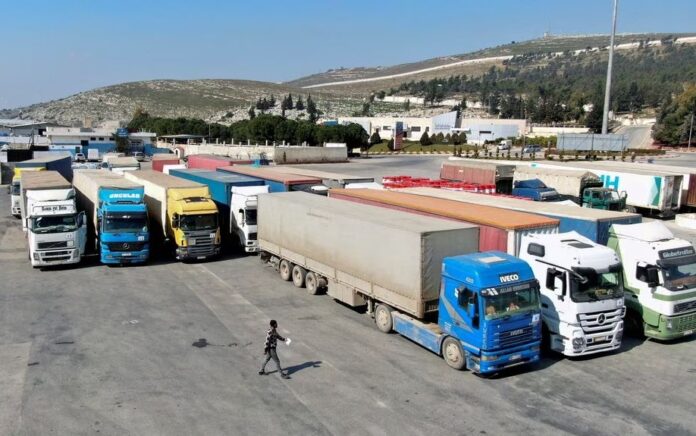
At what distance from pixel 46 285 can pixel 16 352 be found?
23.6ft

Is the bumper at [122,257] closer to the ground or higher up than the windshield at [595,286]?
closer to the ground

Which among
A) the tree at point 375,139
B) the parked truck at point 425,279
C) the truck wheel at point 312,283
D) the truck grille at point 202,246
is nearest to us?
the parked truck at point 425,279

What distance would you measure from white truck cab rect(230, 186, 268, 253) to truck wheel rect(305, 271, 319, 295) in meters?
5.50

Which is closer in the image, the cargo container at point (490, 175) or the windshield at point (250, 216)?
the windshield at point (250, 216)

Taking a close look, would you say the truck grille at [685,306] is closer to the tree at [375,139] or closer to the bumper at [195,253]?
the bumper at [195,253]

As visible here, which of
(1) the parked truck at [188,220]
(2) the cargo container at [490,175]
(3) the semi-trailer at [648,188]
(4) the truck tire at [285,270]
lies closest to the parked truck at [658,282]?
(4) the truck tire at [285,270]

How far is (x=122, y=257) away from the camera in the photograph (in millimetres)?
23844

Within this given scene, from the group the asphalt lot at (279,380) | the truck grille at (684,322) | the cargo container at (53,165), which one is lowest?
the asphalt lot at (279,380)

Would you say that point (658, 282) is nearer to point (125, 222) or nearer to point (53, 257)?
point (125, 222)

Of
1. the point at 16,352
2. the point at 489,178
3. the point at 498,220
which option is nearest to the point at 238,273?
the point at 16,352

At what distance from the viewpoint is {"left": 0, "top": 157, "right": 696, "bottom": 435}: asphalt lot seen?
37.3ft

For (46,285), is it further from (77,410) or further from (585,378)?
(585,378)

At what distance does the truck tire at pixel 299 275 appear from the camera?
21047mm

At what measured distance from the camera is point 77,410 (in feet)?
38.4
